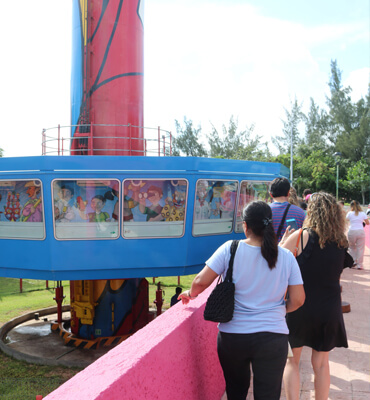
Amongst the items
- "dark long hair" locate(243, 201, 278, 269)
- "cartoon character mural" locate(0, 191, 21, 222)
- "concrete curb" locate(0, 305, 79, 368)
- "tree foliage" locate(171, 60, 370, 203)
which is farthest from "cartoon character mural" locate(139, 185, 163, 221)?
"tree foliage" locate(171, 60, 370, 203)

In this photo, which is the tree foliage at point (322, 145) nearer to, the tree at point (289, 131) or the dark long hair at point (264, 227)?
the tree at point (289, 131)

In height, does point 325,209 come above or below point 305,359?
above

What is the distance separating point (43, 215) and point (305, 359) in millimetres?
6407

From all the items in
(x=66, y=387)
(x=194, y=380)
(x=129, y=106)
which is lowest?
(x=194, y=380)

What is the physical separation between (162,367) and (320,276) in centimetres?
156

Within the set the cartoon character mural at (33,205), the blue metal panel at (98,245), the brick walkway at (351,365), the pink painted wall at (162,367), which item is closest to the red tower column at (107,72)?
the blue metal panel at (98,245)

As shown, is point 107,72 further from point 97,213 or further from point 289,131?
point 289,131

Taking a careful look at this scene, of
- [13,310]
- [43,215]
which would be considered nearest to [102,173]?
[43,215]

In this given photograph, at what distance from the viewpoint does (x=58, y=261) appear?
32.6 ft

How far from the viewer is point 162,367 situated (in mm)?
3137

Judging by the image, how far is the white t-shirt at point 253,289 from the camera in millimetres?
3117

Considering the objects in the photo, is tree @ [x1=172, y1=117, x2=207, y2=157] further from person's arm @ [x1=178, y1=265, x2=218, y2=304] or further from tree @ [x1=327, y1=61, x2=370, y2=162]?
person's arm @ [x1=178, y1=265, x2=218, y2=304]

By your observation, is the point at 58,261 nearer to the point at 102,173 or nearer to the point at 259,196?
the point at 102,173

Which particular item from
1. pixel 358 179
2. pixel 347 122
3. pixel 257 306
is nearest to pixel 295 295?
pixel 257 306
